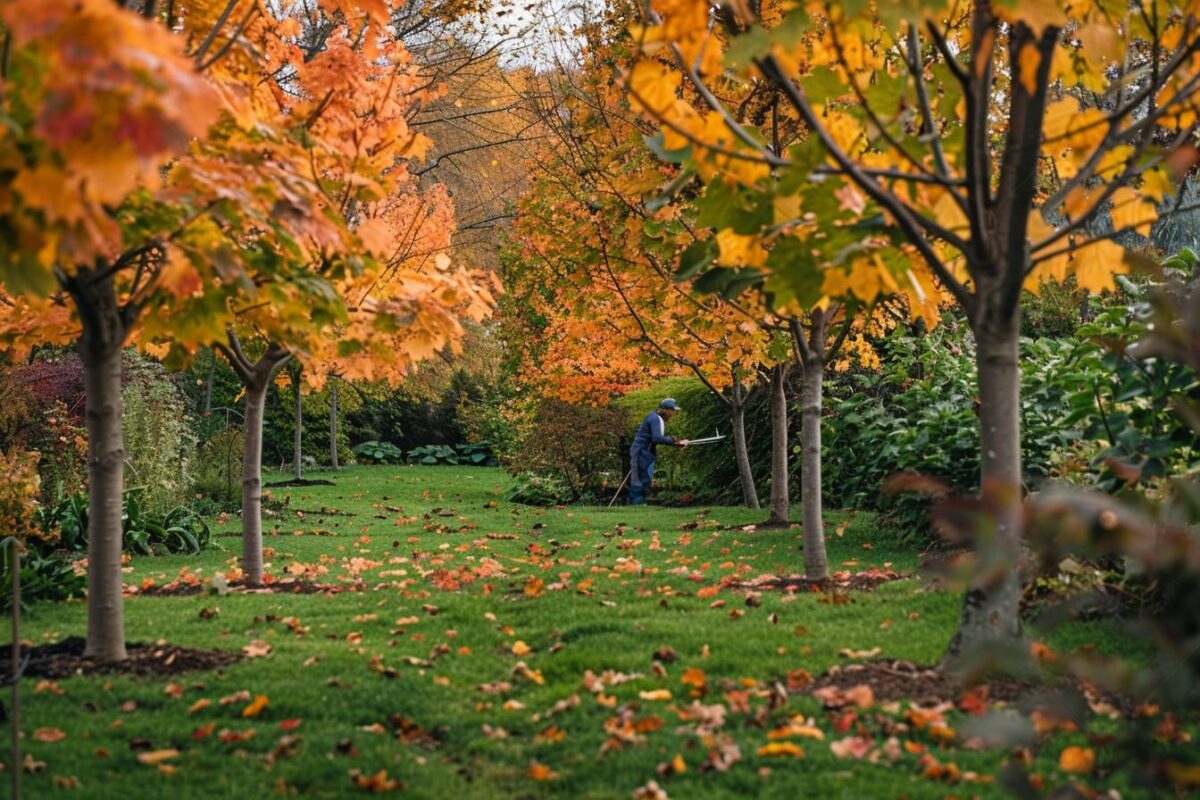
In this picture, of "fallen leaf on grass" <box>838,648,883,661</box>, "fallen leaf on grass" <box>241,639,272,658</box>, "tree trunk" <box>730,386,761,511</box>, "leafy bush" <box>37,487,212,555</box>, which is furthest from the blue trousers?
"fallen leaf on grass" <box>838,648,883,661</box>

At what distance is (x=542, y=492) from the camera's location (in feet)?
56.4

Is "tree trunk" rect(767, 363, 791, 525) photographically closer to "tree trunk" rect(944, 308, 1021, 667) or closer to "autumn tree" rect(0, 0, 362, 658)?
"autumn tree" rect(0, 0, 362, 658)

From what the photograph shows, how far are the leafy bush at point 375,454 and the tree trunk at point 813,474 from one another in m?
24.7

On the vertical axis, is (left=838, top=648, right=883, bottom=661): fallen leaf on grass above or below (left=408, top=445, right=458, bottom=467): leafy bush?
below

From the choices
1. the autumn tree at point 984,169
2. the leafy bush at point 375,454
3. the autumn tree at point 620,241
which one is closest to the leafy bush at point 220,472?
the autumn tree at point 620,241

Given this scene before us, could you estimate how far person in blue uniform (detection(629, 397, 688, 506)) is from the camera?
15.4m

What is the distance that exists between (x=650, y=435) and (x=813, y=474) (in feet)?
27.5

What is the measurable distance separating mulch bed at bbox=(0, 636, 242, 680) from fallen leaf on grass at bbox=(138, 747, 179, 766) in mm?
1107

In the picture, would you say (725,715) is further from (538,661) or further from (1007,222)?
(1007,222)

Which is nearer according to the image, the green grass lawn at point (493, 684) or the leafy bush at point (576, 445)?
the green grass lawn at point (493, 684)

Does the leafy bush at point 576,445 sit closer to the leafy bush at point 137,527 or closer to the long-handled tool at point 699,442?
the long-handled tool at point 699,442

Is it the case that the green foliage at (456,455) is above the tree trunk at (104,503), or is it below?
below

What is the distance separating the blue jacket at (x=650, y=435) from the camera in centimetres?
1518

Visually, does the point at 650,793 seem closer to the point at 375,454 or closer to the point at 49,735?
the point at 49,735
